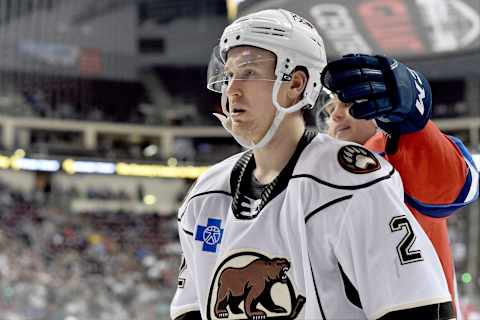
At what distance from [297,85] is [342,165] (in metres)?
0.20

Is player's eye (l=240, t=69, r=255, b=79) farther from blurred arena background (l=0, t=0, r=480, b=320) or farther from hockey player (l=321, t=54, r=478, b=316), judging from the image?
blurred arena background (l=0, t=0, r=480, b=320)

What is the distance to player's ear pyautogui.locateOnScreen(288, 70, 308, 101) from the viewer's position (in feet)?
4.41

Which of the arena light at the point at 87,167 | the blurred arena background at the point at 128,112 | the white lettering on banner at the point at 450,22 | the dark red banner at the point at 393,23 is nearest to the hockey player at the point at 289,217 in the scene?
the blurred arena background at the point at 128,112

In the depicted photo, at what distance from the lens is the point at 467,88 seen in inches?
811

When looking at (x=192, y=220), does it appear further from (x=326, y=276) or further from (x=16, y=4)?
(x=16, y=4)

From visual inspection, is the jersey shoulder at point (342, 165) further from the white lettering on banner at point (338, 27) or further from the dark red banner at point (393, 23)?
the white lettering on banner at point (338, 27)

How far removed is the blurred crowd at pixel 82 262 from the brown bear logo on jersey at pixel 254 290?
6540mm

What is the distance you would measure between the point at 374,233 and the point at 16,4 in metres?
18.5

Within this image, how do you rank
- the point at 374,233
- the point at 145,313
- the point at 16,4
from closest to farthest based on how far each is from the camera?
the point at 374,233
the point at 145,313
the point at 16,4

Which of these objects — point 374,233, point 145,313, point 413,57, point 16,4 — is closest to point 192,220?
point 374,233

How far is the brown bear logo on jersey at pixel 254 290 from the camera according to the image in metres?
1.23

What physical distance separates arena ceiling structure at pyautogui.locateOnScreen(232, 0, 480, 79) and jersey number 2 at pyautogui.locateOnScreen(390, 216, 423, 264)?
31.6 feet

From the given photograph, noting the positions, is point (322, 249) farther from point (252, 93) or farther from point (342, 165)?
point (252, 93)

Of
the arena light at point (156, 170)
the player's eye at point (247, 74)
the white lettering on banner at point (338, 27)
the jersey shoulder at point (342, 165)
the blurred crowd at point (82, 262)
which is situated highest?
the white lettering on banner at point (338, 27)
